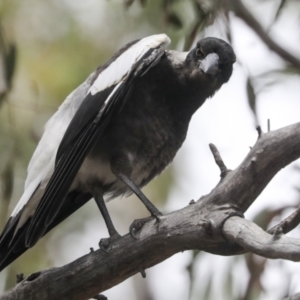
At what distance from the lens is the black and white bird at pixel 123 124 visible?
2.25m

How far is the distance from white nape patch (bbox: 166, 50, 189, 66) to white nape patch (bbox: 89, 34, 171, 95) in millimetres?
59

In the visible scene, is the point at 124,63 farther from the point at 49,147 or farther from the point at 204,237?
the point at 204,237

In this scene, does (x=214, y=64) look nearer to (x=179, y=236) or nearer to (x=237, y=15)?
(x=237, y=15)

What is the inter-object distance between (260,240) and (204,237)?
0.93ft

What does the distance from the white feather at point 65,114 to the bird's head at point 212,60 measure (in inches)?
5.0

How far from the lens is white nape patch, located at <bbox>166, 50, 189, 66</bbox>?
97.3 inches

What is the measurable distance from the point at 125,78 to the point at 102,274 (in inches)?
27.9

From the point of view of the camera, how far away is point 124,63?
7.77 ft

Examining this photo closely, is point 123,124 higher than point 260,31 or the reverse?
the reverse

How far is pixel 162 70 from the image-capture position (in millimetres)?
2436

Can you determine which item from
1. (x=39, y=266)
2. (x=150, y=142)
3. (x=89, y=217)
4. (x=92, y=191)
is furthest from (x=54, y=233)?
(x=150, y=142)

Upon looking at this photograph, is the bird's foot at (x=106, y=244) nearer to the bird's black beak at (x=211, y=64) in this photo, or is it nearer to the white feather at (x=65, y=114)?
the white feather at (x=65, y=114)

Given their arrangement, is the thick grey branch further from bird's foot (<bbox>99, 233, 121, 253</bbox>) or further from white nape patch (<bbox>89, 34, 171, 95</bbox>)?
white nape patch (<bbox>89, 34, 171, 95</bbox>)

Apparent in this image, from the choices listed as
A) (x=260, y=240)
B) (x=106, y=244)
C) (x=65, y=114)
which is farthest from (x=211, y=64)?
(x=260, y=240)
